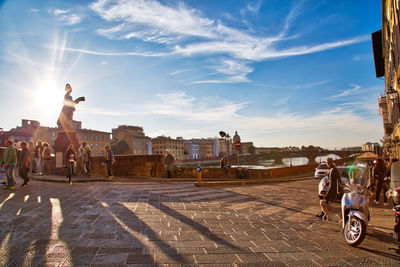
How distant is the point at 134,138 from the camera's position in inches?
3824

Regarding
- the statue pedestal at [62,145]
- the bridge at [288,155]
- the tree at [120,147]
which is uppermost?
the tree at [120,147]

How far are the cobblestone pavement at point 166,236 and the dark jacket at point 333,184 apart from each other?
61cm

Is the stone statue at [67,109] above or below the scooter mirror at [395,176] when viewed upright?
above

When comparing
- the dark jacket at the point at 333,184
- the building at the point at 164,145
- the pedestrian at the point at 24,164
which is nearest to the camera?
the dark jacket at the point at 333,184

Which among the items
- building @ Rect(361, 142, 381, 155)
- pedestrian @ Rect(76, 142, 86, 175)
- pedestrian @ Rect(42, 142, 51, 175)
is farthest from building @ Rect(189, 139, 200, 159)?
pedestrian @ Rect(42, 142, 51, 175)

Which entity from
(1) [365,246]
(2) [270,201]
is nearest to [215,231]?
(1) [365,246]

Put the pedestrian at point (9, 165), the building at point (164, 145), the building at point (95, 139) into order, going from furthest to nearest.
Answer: the building at point (164, 145) → the building at point (95, 139) → the pedestrian at point (9, 165)

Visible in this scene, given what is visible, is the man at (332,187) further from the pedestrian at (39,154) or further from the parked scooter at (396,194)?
the pedestrian at (39,154)

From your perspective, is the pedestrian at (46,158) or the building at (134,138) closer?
the pedestrian at (46,158)

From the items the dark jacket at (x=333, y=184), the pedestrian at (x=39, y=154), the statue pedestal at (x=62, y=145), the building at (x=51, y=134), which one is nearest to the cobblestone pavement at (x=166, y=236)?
the dark jacket at (x=333, y=184)

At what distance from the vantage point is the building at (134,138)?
96500mm

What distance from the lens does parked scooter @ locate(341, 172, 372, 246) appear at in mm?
4109

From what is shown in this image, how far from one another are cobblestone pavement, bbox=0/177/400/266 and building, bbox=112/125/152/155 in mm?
91221

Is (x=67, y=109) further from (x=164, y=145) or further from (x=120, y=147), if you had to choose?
(x=164, y=145)
